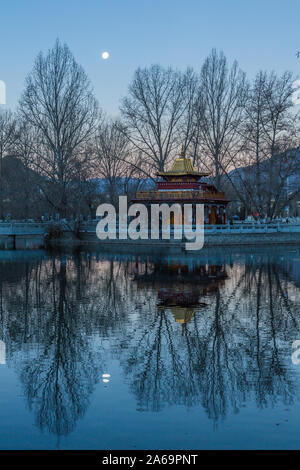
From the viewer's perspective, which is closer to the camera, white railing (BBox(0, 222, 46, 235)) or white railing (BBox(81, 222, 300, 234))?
white railing (BBox(81, 222, 300, 234))

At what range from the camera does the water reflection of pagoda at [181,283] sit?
18.1m

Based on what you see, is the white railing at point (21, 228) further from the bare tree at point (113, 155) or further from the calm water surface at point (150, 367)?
the calm water surface at point (150, 367)

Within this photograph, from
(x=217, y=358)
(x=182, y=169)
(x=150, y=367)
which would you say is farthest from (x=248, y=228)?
(x=150, y=367)

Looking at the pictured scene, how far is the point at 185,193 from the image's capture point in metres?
56.5

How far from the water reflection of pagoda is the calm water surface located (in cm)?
11

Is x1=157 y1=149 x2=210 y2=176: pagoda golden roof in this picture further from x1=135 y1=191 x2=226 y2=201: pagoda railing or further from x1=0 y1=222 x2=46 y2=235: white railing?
x1=0 y1=222 x2=46 y2=235: white railing

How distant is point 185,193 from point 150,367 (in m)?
46.0

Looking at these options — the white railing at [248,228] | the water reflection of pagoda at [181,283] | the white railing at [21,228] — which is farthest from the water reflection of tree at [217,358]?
the white railing at [21,228]

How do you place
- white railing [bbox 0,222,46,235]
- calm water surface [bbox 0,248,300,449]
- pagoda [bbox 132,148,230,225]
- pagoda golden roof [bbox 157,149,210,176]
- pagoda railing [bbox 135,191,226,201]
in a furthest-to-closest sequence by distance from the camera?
white railing [bbox 0,222,46,235] → pagoda golden roof [bbox 157,149,210,176] → pagoda [bbox 132,148,230,225] → pagoda railing [bbox 135,191,226,201] → calm water surface [bbox 0,248,300,449]

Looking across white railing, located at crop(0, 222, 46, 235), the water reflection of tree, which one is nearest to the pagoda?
white railing, located at crop(0, 222, 46, 235)

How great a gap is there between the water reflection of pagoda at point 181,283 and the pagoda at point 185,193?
21.7 meters

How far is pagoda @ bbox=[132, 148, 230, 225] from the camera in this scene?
56531mm
